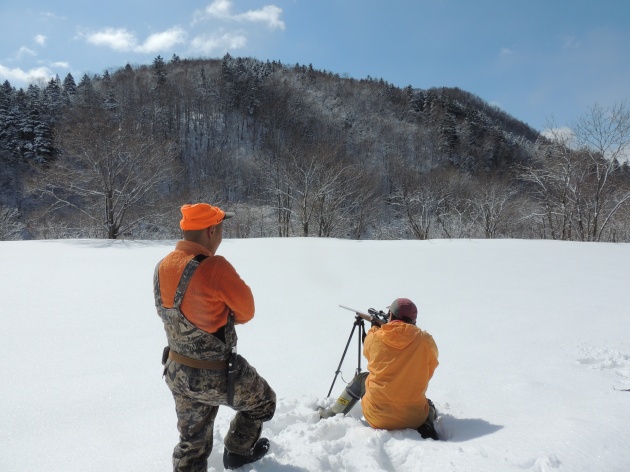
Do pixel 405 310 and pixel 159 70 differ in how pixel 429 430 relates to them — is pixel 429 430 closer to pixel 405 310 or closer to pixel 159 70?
pixel 405 310

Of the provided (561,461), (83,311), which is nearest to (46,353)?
(83,311)

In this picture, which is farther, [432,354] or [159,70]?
[159,70]

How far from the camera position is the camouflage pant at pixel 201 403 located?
6.29 ft

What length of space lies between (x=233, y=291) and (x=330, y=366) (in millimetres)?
2394

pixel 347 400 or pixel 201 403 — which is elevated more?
pixel 201 403

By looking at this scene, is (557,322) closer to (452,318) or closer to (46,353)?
(452,318)

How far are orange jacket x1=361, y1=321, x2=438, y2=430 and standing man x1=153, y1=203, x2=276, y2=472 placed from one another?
1040 millimetres

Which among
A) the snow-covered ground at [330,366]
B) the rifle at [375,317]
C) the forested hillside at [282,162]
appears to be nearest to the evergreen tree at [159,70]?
the forested hillside at [282,162]

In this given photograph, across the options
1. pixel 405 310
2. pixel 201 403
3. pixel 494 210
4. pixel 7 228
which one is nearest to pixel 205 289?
pixel 201 403

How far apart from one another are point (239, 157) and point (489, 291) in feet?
181

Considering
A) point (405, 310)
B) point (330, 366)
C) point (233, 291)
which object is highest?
point (233, 291)

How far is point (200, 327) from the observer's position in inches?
73.2

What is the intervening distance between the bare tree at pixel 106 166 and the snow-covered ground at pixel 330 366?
1048 cm

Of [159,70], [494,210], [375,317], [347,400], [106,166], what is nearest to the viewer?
[347,400]
